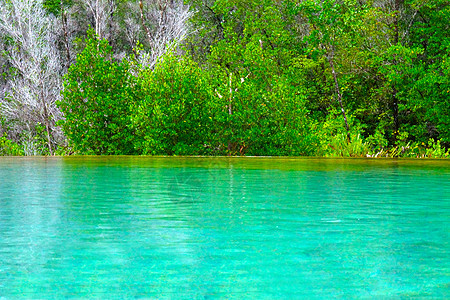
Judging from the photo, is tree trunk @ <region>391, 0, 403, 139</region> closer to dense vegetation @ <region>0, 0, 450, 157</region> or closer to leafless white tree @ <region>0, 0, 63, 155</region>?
dense vegetation @ <region>0, 0, 450, 157</region>

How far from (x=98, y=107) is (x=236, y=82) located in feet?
13.4

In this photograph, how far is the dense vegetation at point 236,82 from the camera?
52.1 feet

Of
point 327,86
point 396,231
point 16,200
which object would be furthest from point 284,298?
point 327,86

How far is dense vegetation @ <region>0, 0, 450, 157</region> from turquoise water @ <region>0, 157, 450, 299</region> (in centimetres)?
899

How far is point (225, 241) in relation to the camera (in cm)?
372

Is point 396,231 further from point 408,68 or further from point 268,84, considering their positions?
point 408,68

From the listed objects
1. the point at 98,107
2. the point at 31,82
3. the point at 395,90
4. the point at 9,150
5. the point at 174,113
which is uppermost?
the point at 31,82

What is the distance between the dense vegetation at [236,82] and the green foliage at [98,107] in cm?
4

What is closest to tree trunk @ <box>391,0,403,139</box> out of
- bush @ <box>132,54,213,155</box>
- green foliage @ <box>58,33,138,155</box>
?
bush @ <box>132,54,213,155</box>

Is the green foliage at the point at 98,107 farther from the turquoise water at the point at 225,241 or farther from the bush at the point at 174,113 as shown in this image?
the turquoise water at the point at 225,241

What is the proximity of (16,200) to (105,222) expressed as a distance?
1.71 m

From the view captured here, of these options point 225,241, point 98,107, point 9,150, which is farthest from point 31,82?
point 225,241

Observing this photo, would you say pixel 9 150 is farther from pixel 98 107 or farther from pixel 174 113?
pixel 174 113

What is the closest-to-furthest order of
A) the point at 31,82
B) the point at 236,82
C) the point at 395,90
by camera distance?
the point at 236,82 < the point at 31,82 < the point at 395,90
